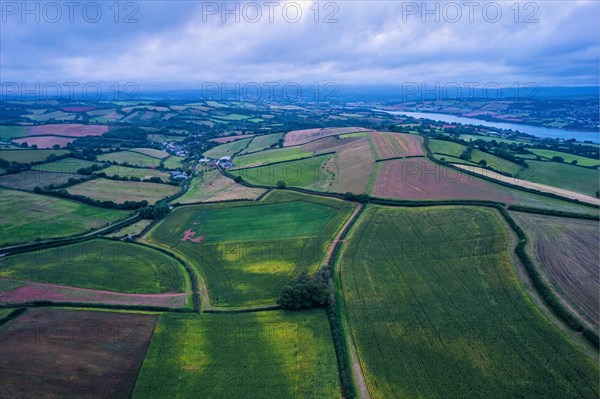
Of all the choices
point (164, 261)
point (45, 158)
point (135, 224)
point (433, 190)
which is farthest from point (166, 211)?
point (45, 158)

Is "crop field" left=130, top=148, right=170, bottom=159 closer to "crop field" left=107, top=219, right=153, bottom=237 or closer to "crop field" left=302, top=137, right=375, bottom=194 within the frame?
"crop field" left=302, top=137, right=375, bottom=194

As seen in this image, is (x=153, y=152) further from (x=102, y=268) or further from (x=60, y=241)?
(x=102, y=268)

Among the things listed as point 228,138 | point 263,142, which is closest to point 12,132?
point 228,138

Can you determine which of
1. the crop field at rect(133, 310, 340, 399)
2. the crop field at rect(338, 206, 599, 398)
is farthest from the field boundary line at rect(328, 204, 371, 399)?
the crop field at rect(133, 310, 340, 399)

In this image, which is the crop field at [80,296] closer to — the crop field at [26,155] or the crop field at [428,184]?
the crop field at [428,184]

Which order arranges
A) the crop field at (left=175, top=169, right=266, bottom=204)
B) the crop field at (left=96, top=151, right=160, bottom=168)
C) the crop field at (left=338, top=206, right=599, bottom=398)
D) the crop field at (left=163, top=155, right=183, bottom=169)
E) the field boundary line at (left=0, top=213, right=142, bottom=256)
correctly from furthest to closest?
the crop field at (left=163, top=155, right=183, bottom=169), the crop field at (left=96, top=151, right=160, bottom=168), the crop field at (left=175, top=169, right=266, bottom=204), the field boundary line at (left=0, top=213, right=142, bottom=256), the crop field at (left=338, top=206, right=599, bottom=398)

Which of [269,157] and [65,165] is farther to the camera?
[269,157]

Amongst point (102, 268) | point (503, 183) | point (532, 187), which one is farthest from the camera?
point (503, 183)
